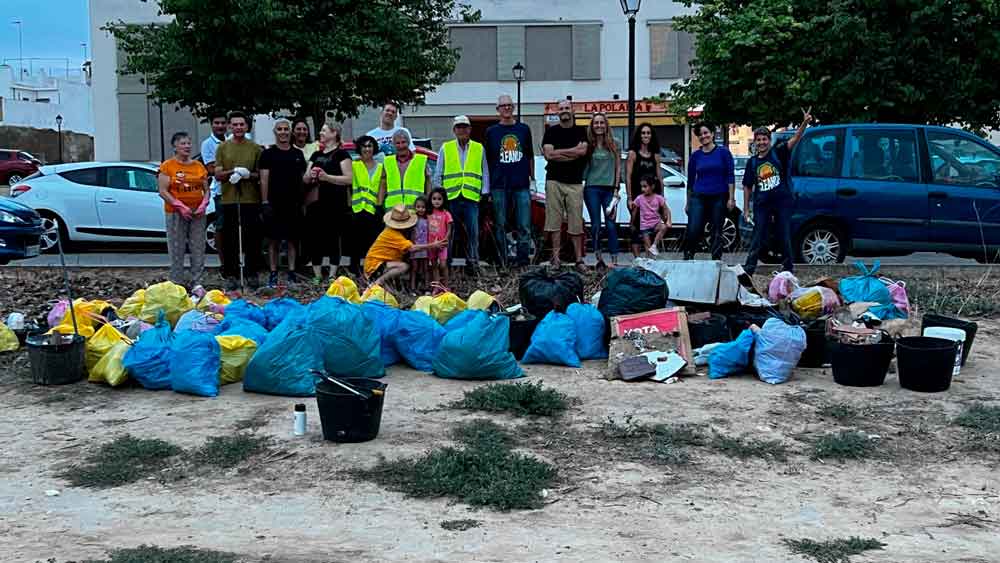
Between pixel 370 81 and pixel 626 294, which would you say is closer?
pixel 626 294

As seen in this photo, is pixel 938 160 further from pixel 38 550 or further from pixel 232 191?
pixel 38 550

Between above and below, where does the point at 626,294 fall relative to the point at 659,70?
below

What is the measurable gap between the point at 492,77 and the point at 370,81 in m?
15.7

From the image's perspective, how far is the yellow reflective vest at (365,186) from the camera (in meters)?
11.1

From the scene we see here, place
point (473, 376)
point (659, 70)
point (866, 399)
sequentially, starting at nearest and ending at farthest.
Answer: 1. point (866, 399)
2. point (473, 376)
3. point (659, 70)

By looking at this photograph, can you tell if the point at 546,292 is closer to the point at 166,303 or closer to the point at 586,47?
the point at 166,303

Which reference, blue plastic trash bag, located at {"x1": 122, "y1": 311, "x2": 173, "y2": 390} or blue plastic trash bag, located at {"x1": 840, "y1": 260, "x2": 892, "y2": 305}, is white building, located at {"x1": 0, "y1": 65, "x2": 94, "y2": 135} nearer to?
blue plastic trash bag, located at {"x1": 122, "y1": 311, "x2": 173, "y2": 390}

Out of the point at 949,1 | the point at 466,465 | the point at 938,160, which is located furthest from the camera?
the point at 949,1

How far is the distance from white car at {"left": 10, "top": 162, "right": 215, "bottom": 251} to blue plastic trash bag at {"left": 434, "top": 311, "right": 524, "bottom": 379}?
315 inches

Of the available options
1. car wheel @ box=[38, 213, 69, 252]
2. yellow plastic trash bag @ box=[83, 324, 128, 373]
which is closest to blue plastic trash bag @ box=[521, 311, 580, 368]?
yellow plastic trash bag @ box=[83, 324, 128, 373]

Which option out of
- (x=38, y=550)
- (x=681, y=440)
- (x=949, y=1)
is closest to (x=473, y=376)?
(x=681, y=440)

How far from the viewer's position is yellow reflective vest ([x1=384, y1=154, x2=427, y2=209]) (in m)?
10.9

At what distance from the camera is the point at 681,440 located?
6.39 metres

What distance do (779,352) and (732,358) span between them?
0.36 meters
